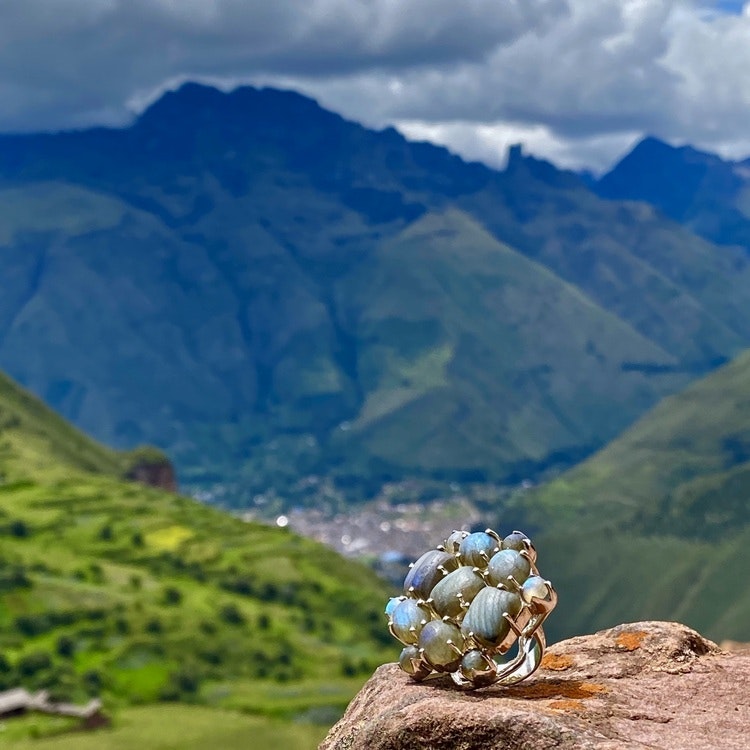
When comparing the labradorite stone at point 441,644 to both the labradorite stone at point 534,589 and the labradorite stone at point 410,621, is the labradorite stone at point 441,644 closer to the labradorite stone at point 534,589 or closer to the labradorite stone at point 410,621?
the labradorite stone at point 410,621

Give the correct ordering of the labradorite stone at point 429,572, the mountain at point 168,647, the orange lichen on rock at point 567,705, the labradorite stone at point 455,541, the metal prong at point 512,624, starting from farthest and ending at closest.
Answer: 1. the mountain at point 168,647
2. the labradorite stone at point 455,541
3. the labradorite stone at point 429,572
4. the metal prong at point 512,624
5. the orange lichen on rock at point 567,705

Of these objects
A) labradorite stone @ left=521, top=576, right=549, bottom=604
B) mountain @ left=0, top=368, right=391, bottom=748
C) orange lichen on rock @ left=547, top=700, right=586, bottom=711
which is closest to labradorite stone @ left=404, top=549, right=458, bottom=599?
labradorite stone @ left=521, top=576, right=549, bottom=604

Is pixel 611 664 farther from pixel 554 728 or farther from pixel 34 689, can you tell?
pixel 34 689

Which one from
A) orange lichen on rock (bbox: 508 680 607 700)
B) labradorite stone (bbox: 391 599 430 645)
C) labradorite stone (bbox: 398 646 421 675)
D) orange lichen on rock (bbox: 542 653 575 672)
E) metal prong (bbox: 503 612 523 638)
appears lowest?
orange lichen on rock (bbox: 508 680 607 700)

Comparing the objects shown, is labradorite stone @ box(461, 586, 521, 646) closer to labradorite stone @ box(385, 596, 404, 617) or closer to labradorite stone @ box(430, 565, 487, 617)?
labradorite stone @ box(430, 565, 487, 617)

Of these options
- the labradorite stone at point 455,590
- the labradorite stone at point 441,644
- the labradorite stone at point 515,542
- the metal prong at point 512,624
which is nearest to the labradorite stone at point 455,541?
the labradorite stone at point 455,590

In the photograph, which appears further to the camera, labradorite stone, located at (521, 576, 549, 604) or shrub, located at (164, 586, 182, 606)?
shrub, located at (164, 586, 182, 606)
